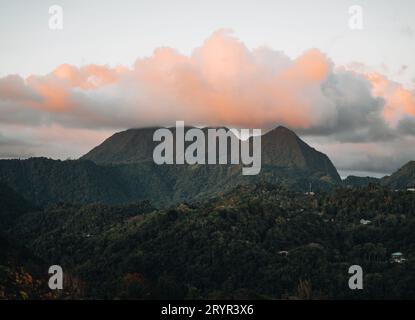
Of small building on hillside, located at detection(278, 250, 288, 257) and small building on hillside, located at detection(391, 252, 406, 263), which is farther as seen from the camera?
small building on hillside, located at detection(278, 250, 288, 257)

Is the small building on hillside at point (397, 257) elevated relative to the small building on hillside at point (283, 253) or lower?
lower

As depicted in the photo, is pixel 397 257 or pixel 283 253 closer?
pixel 397 257

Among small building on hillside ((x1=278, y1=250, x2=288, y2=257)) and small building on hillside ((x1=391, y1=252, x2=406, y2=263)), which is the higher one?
small building on hillside ((x1=278, y1=250, x2=288, y2=257))

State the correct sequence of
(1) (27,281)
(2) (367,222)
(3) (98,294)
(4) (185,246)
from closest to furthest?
(1) (27,281)
(3) (98,294)
(4) (185,246)
(2) (367,222)

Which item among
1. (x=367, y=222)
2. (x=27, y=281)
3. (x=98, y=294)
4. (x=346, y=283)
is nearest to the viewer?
(x=27, y=281)

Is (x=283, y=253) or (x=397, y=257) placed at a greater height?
(x=283, y=253)

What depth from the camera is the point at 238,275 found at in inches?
5763

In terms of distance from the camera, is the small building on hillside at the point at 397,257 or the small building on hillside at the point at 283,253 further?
the small building on hillside at the point at 283,253

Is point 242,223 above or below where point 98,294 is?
above
